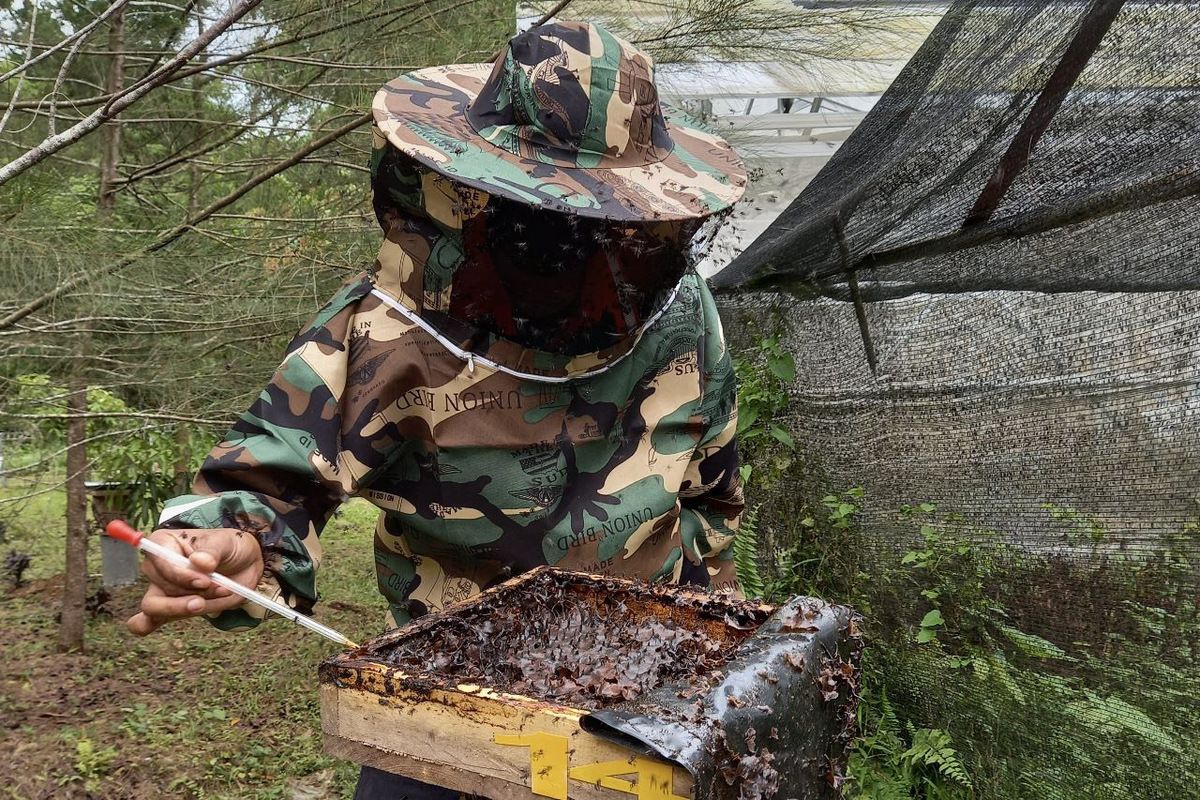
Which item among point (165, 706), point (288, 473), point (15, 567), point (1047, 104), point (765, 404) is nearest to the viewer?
point (288, 473)

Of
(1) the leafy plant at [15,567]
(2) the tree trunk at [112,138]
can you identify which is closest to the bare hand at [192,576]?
(2) the tree trunk at [112,138]

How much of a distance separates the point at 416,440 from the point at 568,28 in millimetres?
936

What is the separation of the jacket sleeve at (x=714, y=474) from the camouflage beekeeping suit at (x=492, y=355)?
0.21m

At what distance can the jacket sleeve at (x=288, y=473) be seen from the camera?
1.58 meters

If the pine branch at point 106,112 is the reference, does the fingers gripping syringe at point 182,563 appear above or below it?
below

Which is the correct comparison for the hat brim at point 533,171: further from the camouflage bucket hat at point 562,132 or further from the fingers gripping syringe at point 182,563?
the fingers gripping syringe at point 182,563

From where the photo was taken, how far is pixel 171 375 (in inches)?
155

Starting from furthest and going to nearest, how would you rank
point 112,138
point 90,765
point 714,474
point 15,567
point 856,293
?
point 15,567, point 112,138, point 90,765, point 856,293, point 714,474

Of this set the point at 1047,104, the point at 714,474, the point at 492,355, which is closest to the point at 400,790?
the point at 492,355

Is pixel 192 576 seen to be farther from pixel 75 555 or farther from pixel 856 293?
pixel 75 555

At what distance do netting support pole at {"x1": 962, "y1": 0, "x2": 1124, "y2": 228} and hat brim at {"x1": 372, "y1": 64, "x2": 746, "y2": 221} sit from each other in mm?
877

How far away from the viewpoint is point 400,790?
177cm

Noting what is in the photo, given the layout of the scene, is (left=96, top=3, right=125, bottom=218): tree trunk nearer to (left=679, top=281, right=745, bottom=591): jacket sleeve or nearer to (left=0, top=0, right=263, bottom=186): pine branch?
(left=0, top=0, right=263, bottom=186): pine branch

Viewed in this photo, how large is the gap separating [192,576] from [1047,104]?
89.1 inches
